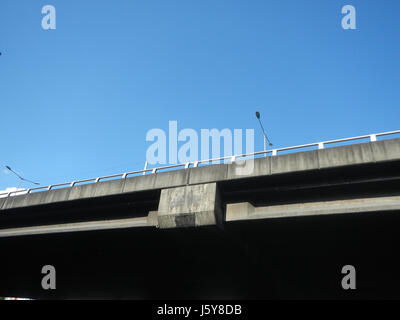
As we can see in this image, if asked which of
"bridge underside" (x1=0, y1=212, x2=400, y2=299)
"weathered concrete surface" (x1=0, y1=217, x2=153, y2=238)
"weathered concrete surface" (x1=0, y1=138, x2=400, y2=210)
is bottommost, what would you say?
"bridge underside" (x1=0, y1=212, x2=400, y2=299)

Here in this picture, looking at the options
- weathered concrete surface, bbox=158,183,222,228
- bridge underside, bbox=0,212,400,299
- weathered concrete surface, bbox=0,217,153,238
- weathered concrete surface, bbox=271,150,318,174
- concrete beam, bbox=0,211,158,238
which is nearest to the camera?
weathered concrete surface, bbox=271,150,318,174

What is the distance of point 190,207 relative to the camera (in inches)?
449

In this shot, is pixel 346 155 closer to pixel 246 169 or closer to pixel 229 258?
pixel 246 169

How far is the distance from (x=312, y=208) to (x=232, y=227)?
3198 millimetres

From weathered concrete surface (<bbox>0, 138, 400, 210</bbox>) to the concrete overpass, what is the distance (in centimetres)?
4

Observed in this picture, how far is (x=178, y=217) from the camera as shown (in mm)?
11406

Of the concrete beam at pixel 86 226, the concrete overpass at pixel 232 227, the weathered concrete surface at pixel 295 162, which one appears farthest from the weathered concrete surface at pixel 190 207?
the weathered concrete surface at pixel 295 162

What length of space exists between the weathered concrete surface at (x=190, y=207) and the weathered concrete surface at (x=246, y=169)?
411mm

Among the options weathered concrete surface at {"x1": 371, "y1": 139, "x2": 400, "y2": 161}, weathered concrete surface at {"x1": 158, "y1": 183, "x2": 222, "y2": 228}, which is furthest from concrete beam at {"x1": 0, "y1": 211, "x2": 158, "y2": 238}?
weathered concrete surface at {"x1": 371, "y1": 139, "x2": 400, "y2": 161}

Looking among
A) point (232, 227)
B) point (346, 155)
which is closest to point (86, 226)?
point (232, 227)

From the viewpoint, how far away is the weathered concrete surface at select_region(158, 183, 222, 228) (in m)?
11.0

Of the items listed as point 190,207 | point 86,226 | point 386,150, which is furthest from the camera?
point 86,226

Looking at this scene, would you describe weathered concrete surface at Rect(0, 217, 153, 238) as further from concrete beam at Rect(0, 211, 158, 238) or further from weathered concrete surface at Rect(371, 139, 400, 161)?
weathered concrete surface at Rect(371, 139, 400, 161)
